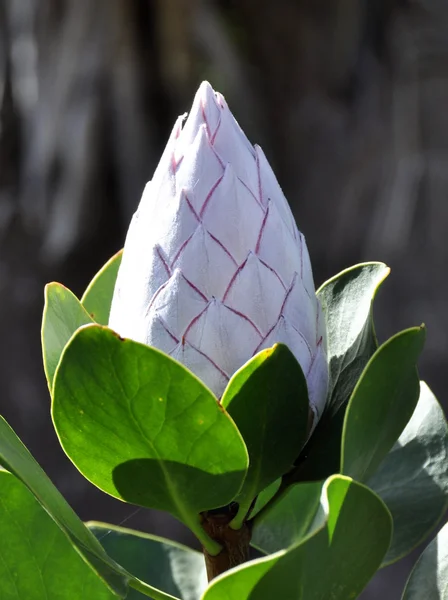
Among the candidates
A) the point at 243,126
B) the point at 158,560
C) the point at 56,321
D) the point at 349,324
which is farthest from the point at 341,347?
the point at 243,126

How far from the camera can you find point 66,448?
22.1 inches

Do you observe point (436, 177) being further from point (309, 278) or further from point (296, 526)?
point (309, 278)

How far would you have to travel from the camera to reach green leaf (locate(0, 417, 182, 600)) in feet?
1.82

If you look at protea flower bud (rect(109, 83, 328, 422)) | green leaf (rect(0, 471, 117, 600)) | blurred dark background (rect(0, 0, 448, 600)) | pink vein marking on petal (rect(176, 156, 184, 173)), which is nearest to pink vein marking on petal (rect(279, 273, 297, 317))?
protea flower bud (rect(109, 83, 328, 422))

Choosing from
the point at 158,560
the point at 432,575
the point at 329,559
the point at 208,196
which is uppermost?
the point at 208,196

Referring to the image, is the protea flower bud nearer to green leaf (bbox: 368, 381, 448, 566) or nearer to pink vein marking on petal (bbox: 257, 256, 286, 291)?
pink vein marking on petal (bbox: 257, 256, 286, 291)

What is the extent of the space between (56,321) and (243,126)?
6.37 feet

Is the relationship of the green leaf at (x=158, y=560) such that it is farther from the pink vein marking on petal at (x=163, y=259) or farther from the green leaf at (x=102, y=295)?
the pink vein marking on petal at (x=163, y=259)

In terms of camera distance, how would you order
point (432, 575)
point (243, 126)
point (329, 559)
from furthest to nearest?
point (243, 126)
point (432, 575)
point (329, 559)

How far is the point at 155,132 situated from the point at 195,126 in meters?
2.03

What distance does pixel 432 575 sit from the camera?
663 millimetres

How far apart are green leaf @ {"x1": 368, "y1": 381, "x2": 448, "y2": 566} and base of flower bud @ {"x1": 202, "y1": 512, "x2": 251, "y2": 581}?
18 centimetres

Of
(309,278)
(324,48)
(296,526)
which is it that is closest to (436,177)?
(324,48)

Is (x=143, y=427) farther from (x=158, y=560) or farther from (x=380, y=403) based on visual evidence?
(x=158, y=560)
